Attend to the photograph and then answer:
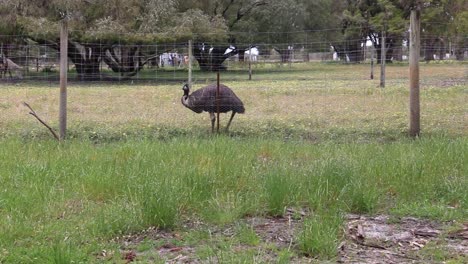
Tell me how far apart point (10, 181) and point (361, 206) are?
154 inches

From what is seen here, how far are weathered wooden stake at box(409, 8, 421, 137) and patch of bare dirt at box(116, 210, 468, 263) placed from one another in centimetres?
434

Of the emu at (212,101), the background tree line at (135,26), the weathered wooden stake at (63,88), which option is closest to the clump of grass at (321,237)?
the weathered wooden stake at (63,88)

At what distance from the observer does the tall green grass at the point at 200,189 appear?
512cm

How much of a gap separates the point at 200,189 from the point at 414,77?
4944 millimetres

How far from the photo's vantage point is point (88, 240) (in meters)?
5.00

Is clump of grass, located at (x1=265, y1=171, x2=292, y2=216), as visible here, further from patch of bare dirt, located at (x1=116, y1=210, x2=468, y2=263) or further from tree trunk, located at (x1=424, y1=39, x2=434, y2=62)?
tree trunk, located at (x1=424, y1=39, x2=434, y2=62)

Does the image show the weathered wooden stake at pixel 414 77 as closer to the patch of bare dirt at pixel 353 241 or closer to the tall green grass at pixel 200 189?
the tall green grass at pixel 200 189

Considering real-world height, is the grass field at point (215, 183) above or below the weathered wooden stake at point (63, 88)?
below

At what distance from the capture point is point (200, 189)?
250 inches

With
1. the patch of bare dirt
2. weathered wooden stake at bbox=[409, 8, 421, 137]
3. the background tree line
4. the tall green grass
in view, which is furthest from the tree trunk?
the patch of bare dirt

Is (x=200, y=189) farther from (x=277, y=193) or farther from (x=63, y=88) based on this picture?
(x=63, y=88)

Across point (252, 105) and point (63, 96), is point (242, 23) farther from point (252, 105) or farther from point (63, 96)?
point (63, 96)

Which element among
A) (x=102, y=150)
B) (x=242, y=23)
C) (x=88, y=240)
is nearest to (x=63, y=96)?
(x=102, y=150)

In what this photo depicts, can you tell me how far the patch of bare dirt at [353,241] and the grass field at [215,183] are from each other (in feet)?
0.14
